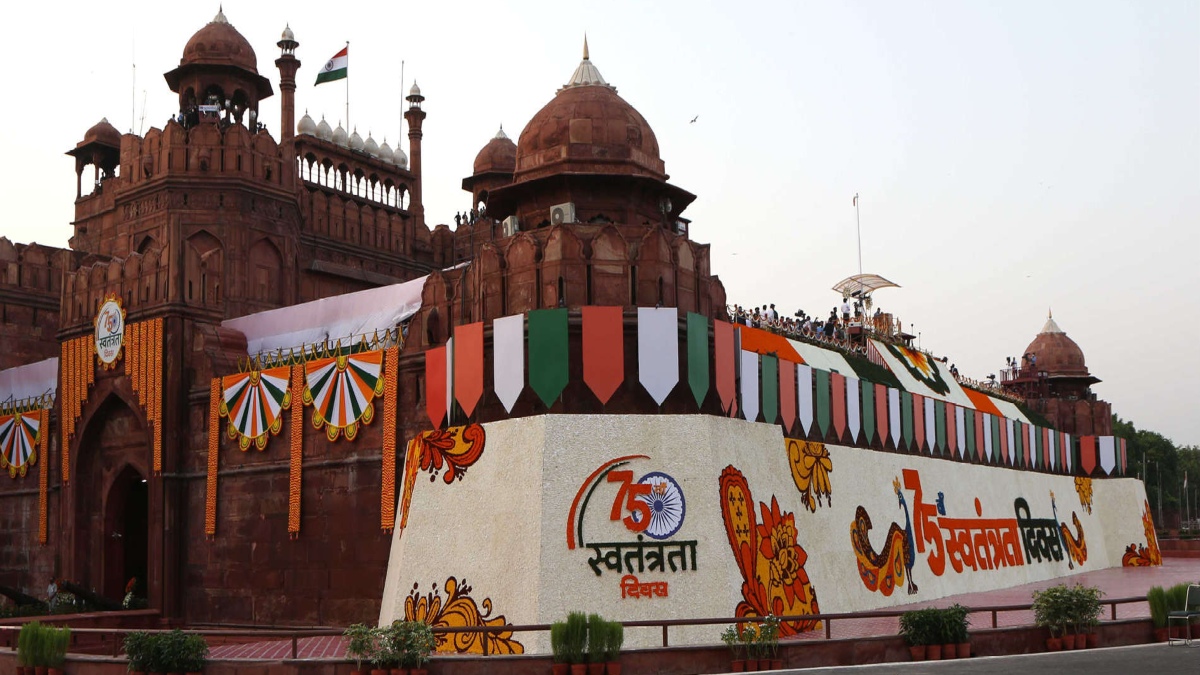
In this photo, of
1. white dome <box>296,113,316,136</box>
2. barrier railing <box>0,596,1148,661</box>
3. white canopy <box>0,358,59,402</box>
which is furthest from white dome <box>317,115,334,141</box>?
barrier railing <box>0,596,1148,661</box>

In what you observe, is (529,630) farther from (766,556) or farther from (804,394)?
(804,394)

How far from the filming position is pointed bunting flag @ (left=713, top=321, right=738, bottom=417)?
2233 cm

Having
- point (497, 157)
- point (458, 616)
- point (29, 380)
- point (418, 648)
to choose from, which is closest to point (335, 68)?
point (497, 157)

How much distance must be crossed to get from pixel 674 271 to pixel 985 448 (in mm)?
18217

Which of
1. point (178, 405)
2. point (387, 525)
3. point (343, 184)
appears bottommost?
point (387, 525)

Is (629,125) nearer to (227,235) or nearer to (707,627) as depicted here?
(707,627)

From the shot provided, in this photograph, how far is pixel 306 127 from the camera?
41312mm

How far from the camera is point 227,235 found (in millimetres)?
35125

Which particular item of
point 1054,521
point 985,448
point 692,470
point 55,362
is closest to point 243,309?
point 55,362

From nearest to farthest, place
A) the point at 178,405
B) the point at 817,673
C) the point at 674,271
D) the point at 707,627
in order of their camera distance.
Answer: the point at 817,673
the point at 707,627
the point at 674,271
the point at 178,405

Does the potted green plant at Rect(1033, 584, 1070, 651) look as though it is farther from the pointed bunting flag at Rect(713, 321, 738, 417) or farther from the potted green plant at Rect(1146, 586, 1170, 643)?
the pointed bunting flag at Rect(713, 321, 738, 417)

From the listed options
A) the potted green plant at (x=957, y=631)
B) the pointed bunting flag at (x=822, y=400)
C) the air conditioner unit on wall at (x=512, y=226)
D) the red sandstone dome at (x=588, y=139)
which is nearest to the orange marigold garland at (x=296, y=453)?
the air conditioner unit on wall at (x=512, y=226)

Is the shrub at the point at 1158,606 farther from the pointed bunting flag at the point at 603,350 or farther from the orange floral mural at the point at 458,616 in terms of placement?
the orange floral mural at the point at 458,616

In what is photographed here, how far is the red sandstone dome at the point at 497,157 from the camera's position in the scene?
4316cm
